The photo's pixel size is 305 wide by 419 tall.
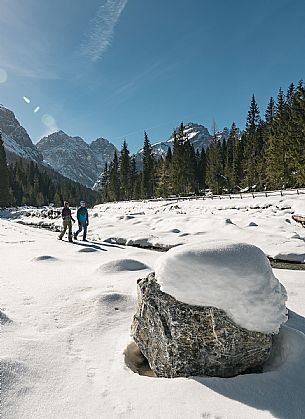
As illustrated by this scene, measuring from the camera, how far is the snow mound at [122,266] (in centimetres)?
816

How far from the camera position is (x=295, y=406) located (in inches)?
122

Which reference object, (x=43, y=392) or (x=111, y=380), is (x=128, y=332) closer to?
(x=111, y=380)

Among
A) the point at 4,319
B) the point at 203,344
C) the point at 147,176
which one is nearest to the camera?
the point at 203,344

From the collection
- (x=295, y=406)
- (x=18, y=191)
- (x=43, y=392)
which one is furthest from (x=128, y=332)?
(x=18, y=191)

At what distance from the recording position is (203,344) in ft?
12.2

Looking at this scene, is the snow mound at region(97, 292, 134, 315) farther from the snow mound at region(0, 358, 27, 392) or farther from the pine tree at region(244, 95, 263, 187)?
the pine tree at region(244, 95, 263, 187)

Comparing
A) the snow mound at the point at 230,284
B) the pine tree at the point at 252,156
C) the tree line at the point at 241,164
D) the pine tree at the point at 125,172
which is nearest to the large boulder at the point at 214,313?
the snow mound at the point at 230,284

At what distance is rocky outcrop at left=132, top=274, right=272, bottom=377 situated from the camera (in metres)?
3.69

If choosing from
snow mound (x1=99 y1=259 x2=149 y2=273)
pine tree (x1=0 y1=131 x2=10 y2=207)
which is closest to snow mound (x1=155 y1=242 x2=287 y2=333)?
snow mound (x1=99 y1=259 x2=149 y2=273)

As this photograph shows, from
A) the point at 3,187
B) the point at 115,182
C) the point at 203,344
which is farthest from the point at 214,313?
the point at 115,182

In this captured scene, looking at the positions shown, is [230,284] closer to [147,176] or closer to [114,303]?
[114,303]

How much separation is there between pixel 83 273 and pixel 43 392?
190 inches

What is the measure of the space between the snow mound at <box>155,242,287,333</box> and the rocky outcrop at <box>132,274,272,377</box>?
113mm

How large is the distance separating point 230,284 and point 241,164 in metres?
50.7
